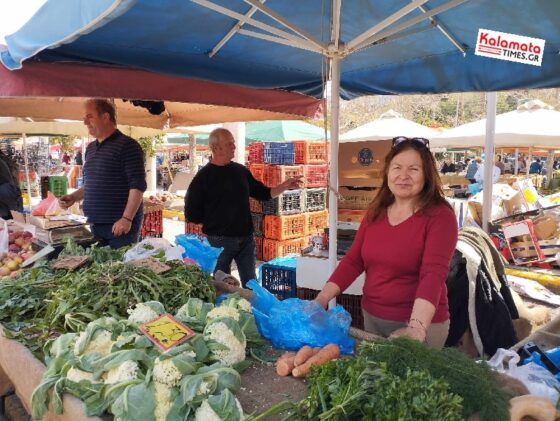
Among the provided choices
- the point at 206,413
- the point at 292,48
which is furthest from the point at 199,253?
the point at 292,48

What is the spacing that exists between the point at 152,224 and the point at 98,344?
21.0ft

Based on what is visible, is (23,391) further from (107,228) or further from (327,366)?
(107,228)

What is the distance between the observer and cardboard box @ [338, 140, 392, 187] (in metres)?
4.31

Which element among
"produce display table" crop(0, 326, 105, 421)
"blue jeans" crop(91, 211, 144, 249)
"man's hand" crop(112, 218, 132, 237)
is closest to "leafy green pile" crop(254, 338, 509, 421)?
"produce display table" crop(0, 326, 105, 421)

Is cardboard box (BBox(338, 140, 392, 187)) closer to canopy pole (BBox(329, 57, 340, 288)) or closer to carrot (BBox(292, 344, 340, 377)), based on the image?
canopy pole (BBox(329, 57, 340, 288))

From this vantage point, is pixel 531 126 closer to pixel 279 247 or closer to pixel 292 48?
pixel 279 247

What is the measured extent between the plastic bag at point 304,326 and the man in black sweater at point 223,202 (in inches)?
90.1

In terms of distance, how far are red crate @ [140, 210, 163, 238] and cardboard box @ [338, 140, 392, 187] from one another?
4.49m

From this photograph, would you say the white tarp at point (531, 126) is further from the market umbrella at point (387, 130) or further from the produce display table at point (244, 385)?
the produce display table at point (244, 385)

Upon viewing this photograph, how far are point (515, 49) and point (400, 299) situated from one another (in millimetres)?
1869

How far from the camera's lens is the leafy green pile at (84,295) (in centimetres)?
229

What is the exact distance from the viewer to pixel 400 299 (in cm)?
240

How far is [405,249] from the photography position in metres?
2.31

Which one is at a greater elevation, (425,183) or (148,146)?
(148,146)
